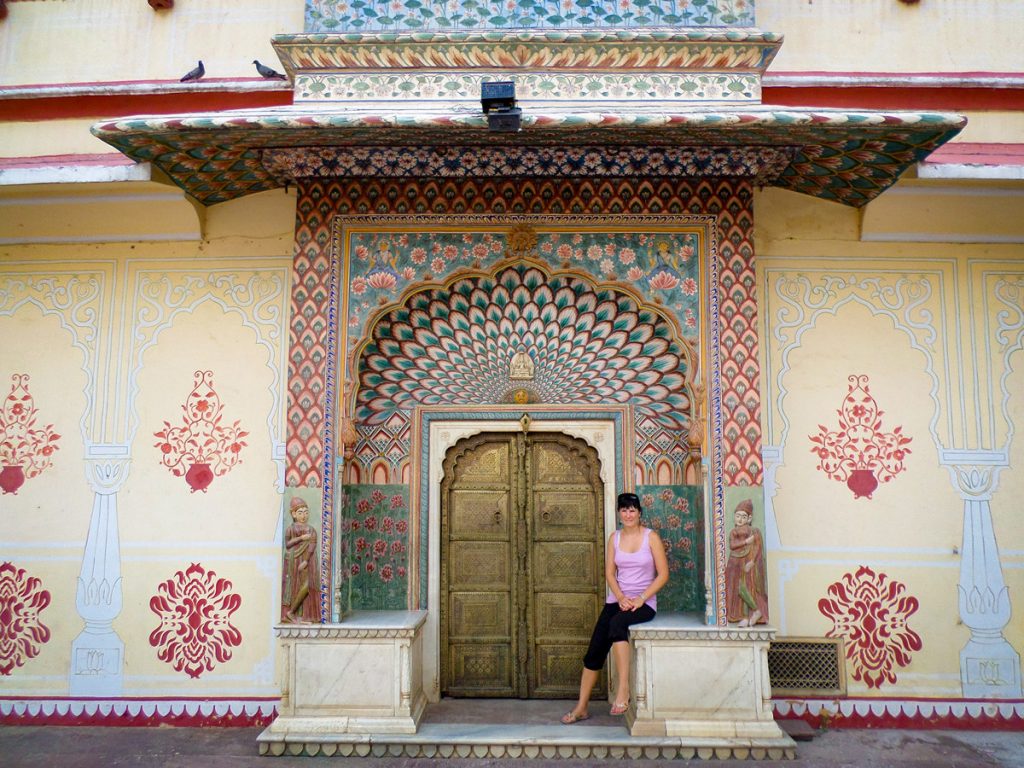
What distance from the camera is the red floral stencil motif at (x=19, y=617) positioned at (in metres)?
5.53

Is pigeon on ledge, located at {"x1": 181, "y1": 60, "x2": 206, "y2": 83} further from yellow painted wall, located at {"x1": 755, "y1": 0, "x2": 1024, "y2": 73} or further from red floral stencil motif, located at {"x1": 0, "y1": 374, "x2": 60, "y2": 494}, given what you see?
yellow painted wall, located at {"x1": 755, "y1": 0, "x2": 1024, "y2": 73}

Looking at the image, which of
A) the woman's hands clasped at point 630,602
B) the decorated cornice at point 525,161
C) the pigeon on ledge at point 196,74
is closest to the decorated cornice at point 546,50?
the decorated cornice at point 525,161

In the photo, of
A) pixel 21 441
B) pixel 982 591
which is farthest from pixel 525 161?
pixel 982 591

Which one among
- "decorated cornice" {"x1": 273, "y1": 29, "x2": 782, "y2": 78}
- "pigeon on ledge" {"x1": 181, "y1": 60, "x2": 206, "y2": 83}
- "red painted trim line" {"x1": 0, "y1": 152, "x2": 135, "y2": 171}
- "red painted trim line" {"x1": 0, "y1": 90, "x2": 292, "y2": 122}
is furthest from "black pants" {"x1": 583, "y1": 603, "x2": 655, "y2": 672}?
"pigeon on ledge" {"x1": 181, "y1": 60, "x2": 206, "y2": 83}

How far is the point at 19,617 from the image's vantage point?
5.57 meters

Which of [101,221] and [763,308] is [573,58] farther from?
[101,221]

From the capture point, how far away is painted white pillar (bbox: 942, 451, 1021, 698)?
5348 mm

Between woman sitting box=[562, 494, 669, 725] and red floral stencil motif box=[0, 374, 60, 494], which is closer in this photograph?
woman sitting box=[562, 494, 669, 725]

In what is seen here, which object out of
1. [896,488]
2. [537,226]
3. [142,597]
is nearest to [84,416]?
[142,597]

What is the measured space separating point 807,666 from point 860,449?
1.50m

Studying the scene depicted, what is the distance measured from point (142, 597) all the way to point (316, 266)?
255 cm

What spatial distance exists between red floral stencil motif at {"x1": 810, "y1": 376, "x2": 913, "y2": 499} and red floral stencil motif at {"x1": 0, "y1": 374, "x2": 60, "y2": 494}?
536 cm

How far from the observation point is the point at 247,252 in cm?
584

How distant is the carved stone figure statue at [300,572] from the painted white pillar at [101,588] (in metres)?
1.38
